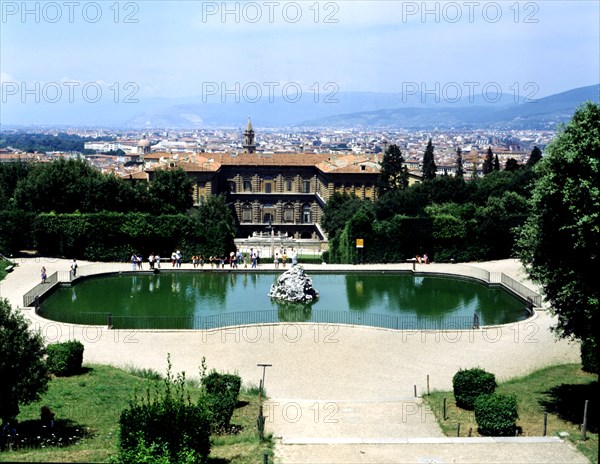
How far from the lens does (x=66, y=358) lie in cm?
2206

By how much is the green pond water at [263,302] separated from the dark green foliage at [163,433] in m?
14.9

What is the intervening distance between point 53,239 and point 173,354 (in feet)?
65.8

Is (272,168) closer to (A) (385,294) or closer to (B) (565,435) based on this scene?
(A) (385,294)

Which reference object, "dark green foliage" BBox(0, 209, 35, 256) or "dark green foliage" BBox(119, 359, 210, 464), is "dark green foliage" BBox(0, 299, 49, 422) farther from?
"dark green foliage" BBox(0, 209, 35, 256)

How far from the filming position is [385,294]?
35844 mm

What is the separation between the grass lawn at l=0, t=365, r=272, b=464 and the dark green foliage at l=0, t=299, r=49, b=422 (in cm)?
102

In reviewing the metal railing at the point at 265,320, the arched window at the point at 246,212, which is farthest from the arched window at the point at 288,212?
the metal railing at the point at 265,320

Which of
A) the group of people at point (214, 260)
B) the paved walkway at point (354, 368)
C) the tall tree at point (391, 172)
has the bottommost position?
the paved walkway at point (354, 368)

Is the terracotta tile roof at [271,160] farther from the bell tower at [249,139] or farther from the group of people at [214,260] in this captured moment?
the group of people at [214,260]

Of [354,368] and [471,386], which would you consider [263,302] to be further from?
[471,386]

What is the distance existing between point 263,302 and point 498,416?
57.7 feet

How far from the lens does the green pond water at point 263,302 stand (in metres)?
29.9

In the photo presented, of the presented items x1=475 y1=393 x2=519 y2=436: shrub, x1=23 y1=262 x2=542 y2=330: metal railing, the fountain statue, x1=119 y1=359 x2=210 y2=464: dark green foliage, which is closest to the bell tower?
x1=23 y1=262 x2=542 y2=330: metal railing

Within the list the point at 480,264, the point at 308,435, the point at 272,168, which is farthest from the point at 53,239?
the point at 272,168
